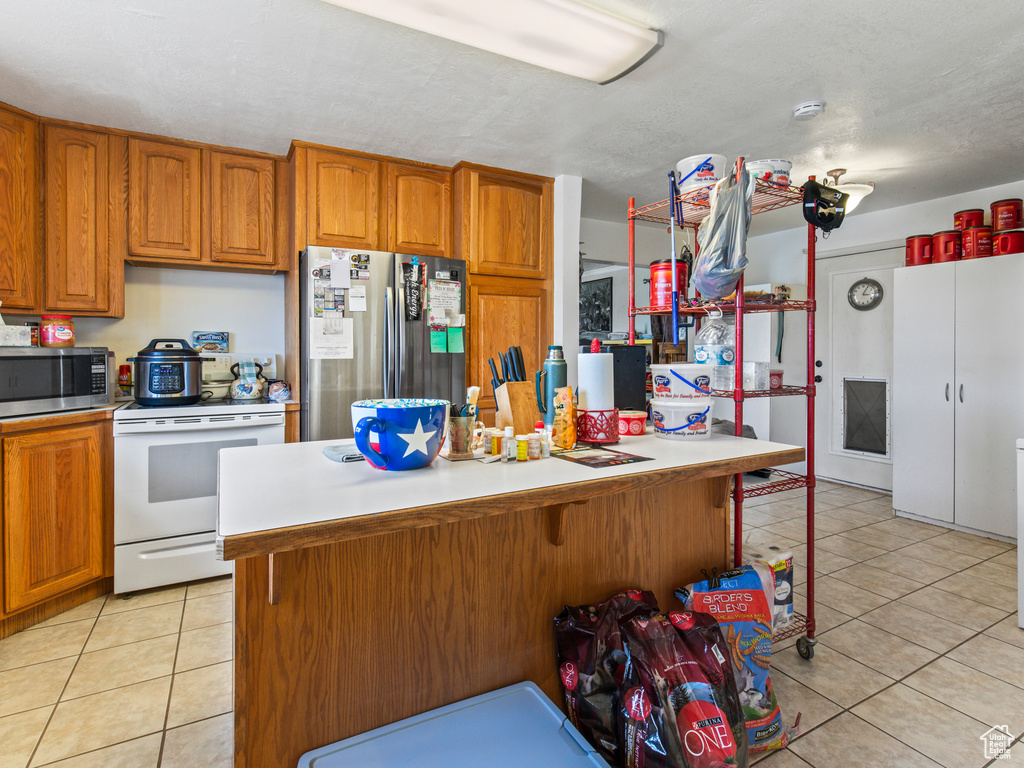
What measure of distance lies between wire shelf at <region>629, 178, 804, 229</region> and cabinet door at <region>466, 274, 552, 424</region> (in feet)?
4.65

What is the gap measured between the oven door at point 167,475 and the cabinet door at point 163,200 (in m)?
1.01

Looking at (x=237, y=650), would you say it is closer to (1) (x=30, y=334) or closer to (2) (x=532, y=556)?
(2) (x=532, y=556)

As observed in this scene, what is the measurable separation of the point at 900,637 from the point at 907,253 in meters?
2.87

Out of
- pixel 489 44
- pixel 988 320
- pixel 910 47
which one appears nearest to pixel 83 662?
pixel 489 44

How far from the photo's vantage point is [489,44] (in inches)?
77.2

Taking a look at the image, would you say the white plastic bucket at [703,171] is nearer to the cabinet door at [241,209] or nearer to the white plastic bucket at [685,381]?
the white plastic bucket at [685,381]

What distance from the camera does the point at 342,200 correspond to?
3092mm

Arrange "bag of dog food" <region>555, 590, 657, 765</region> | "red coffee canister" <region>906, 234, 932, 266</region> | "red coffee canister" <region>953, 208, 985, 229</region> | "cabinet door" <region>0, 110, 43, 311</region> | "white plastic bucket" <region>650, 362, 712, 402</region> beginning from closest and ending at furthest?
"bag of dog food" <region>555, 590, 657, 765</region>
"white plastic bucket" <region>650, 362, 712, 402</region>
"cabinet door" <region>0, 110, 43, 311</region>
"red coffee canister" <region>953, 208, 985, 229</region>
"red coffee canister" <region>906, 234, 932, 266</region>

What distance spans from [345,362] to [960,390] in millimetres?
3892

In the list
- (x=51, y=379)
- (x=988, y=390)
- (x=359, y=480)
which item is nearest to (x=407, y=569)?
(x=359, y=480)

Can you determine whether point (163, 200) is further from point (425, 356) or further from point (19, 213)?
point (425, 356)

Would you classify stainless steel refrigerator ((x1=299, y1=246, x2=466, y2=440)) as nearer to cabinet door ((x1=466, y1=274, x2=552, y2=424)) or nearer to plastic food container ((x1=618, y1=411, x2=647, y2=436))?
cabinet door ((x1=466, y1=274, x2=552, y2=424))

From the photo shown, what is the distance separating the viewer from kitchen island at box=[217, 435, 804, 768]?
3.15 feet

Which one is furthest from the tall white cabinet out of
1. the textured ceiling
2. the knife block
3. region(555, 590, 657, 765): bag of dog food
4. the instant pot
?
the instant pot
